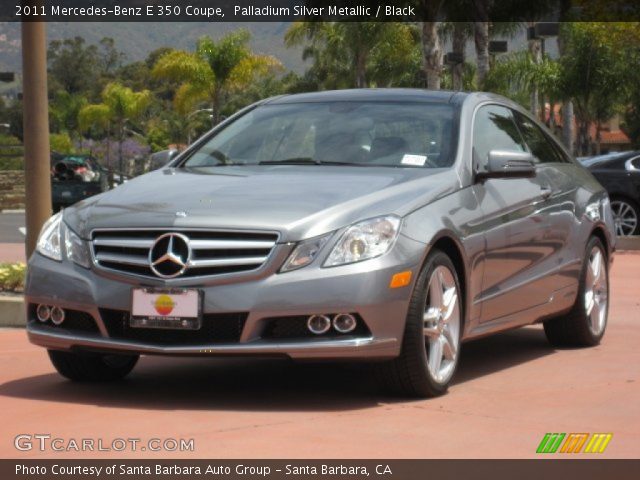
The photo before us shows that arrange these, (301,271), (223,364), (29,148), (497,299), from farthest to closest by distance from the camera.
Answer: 1. (29,148)
2. (223,364)
3. (497,299)
4. (301,271)

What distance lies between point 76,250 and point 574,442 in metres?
2.49

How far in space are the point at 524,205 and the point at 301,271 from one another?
2073mm

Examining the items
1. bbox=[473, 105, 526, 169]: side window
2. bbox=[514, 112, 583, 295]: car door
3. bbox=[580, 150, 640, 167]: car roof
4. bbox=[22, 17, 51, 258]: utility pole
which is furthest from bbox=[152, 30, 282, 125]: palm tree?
bbox=[473, 105, 526, 169]: side window

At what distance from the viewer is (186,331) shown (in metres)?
6.77

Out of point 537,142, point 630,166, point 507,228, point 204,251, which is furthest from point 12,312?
point 630,166

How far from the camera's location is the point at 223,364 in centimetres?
841

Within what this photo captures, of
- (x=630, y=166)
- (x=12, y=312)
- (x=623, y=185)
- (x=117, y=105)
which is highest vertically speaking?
(x=12, y=312)

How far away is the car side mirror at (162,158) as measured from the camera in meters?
8.54

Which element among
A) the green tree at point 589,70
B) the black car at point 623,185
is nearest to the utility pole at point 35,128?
the black car at point 623,185

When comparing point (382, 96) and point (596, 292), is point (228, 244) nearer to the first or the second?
point (382, 96)

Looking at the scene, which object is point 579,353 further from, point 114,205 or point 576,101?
point 576,101

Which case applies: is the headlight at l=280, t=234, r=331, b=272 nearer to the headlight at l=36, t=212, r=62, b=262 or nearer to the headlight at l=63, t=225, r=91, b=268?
the headlight at l=63, t=225, r=91, b=268

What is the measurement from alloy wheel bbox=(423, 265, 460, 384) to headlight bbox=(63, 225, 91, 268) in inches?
62.6
